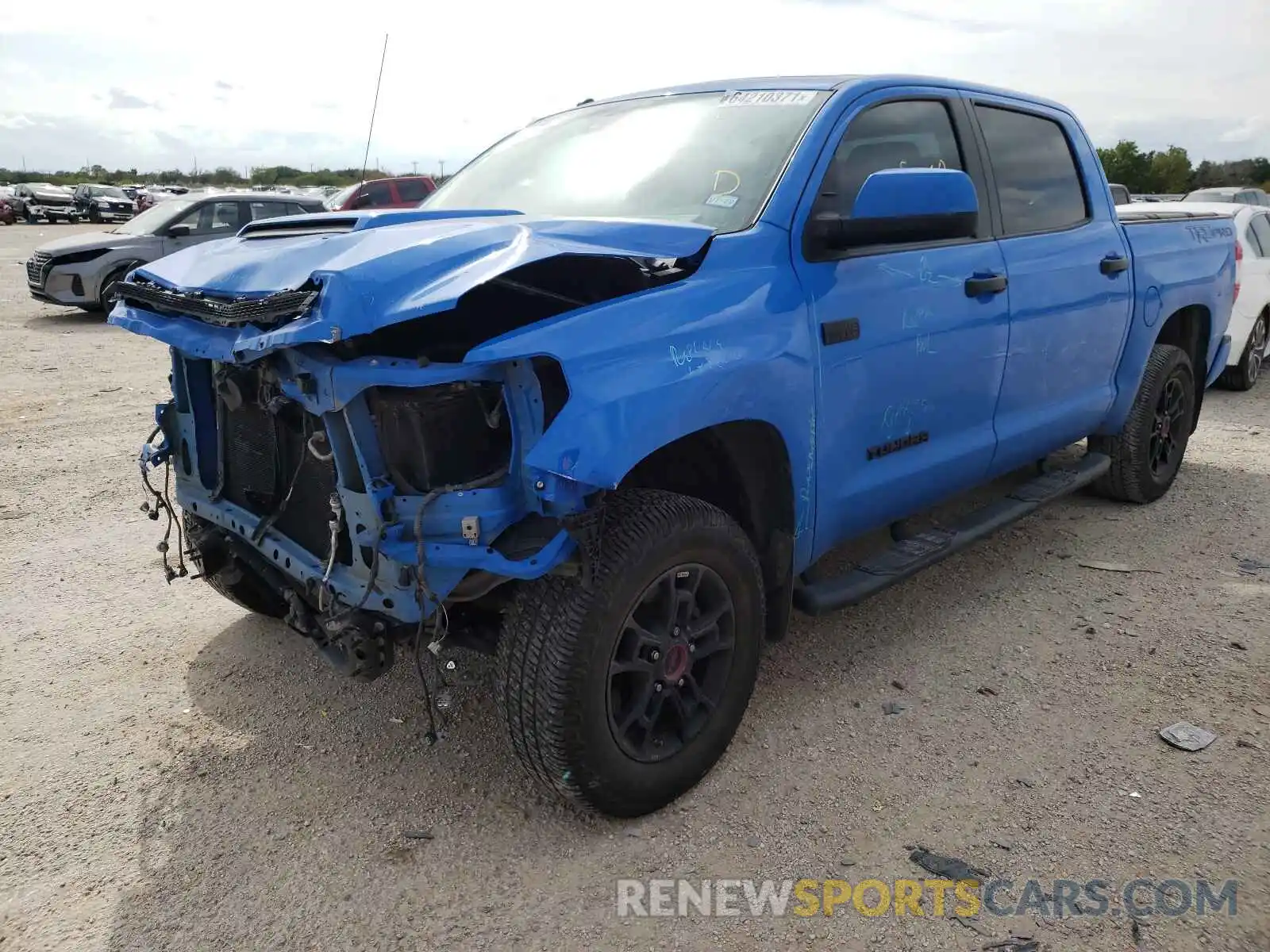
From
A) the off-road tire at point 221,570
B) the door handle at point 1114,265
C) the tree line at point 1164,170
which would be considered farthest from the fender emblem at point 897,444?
the tree line at point 1164,170

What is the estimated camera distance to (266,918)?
2.37 metres

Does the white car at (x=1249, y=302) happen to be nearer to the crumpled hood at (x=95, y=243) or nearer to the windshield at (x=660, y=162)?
the windshield at (x=660, y=162)

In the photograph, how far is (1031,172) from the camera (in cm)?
412

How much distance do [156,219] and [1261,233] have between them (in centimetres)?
1267

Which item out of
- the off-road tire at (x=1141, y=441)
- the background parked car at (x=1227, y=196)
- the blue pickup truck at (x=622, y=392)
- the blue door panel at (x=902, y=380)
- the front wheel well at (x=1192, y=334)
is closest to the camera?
the blue pickup truck at (x=622, y=392)

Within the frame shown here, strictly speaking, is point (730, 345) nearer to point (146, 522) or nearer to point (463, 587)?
point (463, 587)

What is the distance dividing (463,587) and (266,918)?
3.00 ft

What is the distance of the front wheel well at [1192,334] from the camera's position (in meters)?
5.32

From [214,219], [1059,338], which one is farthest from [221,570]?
[214,219]

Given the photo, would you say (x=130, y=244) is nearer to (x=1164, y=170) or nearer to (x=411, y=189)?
(x=411, y=189)

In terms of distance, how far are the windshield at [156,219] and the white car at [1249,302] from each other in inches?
450

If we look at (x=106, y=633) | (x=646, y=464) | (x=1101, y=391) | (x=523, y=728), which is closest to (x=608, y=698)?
(x=523, y=728)

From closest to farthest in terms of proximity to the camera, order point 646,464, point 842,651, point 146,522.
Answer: point 646,464
point 842,651
point 146,522

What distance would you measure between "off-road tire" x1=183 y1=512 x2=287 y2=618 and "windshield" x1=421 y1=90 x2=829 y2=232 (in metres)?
1.46
